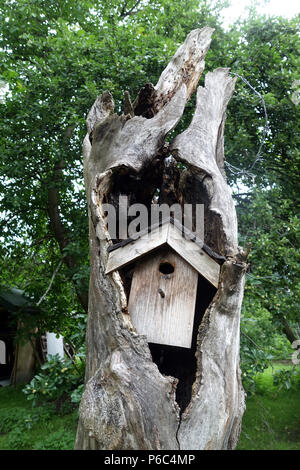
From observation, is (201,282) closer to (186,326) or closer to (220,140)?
(186,326)

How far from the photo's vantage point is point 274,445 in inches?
214

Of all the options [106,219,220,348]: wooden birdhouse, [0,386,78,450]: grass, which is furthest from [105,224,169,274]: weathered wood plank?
[0,386,78,450]: grass

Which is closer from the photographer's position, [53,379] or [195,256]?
[195,256]

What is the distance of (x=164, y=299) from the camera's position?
2.30 metres

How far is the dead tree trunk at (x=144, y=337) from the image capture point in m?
1.77

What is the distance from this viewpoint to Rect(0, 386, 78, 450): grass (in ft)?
18.0

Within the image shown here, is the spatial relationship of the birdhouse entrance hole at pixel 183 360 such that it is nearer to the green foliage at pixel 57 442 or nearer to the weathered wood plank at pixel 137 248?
the weathered wood plank at pixel 137 248

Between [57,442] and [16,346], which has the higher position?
[16,346]

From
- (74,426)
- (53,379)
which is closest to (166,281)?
(53,379)

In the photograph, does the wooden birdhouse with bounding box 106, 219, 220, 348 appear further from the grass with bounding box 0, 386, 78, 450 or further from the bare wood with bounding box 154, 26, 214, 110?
the grass with bounding box 0, 386, 78, 450

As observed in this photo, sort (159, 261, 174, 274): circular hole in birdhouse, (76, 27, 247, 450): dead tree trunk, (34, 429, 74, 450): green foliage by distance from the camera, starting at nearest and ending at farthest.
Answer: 1. (76, 27, 247, 450): dead tree trunk
2. (159, 261, 174, 274): circular hole in birdhouse
3. (34, 429, 74, 450): green foliage

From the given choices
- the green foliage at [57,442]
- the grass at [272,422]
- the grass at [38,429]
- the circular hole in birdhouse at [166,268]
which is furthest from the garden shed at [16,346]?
the circular hole in birdhouse at [166,268]

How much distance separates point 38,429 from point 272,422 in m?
3.97

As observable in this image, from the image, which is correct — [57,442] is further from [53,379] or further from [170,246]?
[170,246]
